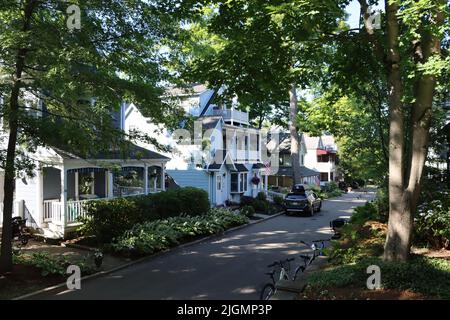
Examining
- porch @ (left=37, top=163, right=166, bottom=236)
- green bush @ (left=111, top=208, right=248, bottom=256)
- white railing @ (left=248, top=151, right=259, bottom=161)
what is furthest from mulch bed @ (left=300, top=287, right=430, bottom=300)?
white railing @ (left=248, top=151, right=259, bottom=161)

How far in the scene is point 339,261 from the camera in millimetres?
10875

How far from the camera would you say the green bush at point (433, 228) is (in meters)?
11.1

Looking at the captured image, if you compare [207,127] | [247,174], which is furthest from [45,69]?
[247,174]

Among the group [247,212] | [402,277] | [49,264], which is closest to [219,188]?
[247,212]

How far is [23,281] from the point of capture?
10805 mm

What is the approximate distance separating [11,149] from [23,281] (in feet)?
11.6

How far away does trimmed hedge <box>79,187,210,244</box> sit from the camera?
15.6 meters

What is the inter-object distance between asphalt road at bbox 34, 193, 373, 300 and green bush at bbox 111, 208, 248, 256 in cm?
52

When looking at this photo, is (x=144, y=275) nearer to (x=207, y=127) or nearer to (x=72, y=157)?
(x=72, y=157)

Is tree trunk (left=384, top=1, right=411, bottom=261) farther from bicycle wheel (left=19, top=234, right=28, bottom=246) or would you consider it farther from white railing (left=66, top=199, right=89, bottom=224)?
bicycle wheel (left=19, top=234, right=28, bottom=246)

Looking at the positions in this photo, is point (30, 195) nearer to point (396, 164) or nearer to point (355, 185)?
point (396, 164)

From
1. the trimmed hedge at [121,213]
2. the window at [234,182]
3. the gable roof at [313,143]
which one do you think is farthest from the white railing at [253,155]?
the gable roof at [313,143]

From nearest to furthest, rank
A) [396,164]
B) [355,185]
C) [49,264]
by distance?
[396,164] → [49,264] → [355,185]

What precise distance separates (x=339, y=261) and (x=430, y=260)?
8.07 feet
